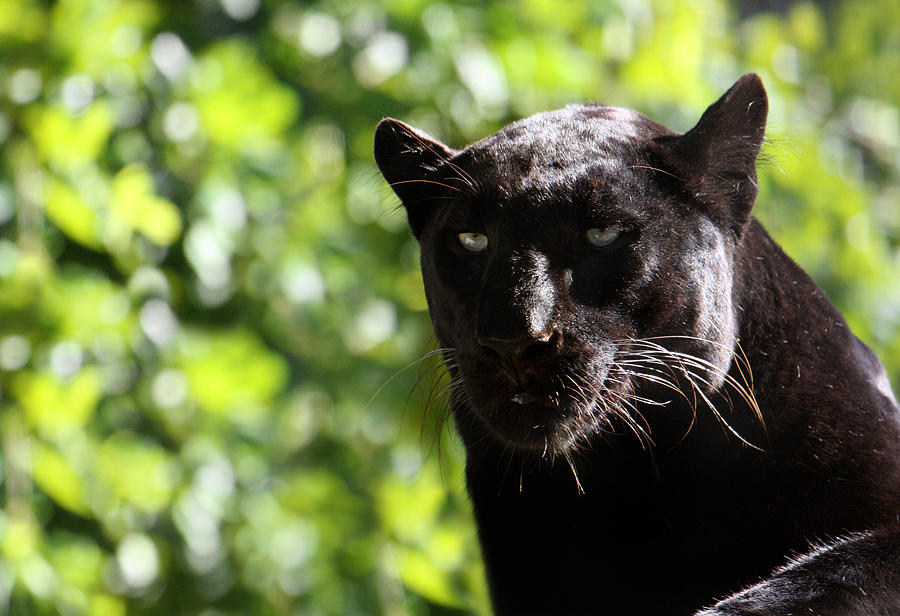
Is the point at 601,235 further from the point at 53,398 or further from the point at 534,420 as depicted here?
the point at 53,398

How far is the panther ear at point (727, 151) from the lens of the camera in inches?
40.2

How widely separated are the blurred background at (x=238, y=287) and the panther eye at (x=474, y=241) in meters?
1.29

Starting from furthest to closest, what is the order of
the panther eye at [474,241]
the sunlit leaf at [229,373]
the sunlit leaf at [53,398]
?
the sunlit leaf at [229,373] → the sunlit leaf at [53,398] → the panther eye at [474,241]

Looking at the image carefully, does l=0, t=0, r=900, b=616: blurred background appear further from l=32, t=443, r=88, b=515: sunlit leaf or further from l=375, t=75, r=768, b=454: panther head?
l=375, t=75, r=768, b=454: panther head

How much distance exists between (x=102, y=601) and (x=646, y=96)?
5.95ft

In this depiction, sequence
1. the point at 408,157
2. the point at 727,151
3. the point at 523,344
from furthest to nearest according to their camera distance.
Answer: the point at 408,157
the point at 727,151
the point at 523,344

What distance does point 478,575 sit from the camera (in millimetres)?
2688

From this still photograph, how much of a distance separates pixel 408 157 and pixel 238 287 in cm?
148

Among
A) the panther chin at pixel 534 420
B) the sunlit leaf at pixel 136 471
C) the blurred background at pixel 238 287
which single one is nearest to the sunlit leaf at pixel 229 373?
the blurred background at pixel 238 287

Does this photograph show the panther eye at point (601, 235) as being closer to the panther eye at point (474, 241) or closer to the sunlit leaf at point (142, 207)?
the panther eye at point (474, 241)

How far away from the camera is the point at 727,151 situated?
3.48ft

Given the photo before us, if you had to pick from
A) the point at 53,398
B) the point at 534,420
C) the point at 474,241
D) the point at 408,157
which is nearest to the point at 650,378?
the point at 534,420

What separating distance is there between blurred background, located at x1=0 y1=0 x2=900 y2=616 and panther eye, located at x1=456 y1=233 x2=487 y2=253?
1286mm

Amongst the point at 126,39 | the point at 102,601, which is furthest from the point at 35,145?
the point at 102,601
